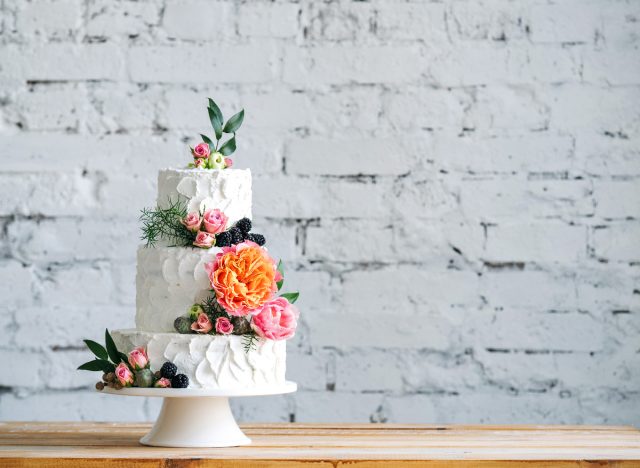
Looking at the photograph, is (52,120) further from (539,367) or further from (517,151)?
(539,367)

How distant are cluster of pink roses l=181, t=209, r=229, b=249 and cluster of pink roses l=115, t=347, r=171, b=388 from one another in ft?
0.58

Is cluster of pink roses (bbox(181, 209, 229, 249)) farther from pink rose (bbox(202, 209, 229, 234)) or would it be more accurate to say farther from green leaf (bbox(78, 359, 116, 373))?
green leaf (bbox(78, 359, 116, 373))

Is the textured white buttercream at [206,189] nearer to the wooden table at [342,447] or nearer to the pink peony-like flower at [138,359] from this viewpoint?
the pink peony-like flower at [138,359]

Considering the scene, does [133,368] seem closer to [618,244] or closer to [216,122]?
[216,122]

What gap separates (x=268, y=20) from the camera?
205cm

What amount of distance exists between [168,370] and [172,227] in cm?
22

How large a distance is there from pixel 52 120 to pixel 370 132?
64 centimetres

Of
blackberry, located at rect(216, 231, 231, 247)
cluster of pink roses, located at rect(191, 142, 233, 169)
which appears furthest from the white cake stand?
cluster of pink roses, located at rect(191, 142, 233, 169)

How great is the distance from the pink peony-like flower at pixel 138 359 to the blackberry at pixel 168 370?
3cm

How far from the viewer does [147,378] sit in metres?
1.44

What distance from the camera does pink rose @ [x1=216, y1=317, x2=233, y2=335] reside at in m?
1.46

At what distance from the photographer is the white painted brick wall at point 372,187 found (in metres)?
2.03

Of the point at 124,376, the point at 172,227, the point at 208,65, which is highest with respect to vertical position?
the point at 208,65

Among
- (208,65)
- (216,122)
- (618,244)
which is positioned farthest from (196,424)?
(618,244)
